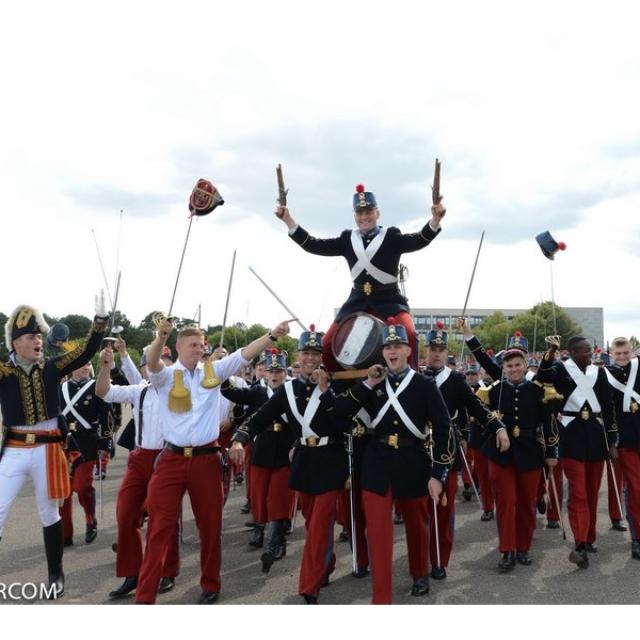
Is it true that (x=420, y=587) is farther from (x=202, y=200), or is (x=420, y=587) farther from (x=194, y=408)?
(x=202, y=200)

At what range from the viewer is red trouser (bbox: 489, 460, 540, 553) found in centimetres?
663

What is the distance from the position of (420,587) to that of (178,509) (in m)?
2.11

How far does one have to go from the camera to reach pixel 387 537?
5.20 m

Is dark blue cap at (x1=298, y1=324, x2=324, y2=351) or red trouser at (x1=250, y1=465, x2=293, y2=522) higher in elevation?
dark blue cap at (x1=298, y1=324, x2=324, y2=351)

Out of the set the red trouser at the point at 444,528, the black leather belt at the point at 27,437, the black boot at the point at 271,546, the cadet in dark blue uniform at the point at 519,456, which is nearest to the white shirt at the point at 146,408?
the black leather belt at the point at 27,437

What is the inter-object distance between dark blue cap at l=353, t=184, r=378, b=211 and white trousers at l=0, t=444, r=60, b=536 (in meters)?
3.48

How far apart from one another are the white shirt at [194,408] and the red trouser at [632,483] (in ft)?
13.8

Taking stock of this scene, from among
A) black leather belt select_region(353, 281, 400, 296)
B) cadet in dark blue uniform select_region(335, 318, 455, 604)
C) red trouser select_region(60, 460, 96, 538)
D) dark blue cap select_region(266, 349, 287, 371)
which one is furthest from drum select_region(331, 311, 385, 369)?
red trouser select_region(60, 460, 96, 538)

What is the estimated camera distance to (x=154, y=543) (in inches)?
205

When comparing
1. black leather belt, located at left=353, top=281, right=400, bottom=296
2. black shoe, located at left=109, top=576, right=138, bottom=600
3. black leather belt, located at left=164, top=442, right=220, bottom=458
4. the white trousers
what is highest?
black leather belt, located at left=353, top=281, right=400, bottom=296

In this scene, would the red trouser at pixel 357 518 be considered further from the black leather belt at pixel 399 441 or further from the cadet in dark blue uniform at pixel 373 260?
the cadet in dark blue uniform at pixel 373 260

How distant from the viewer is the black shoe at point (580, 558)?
6586 millimetres

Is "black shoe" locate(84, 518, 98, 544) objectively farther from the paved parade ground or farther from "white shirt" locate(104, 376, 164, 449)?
"white shirt" locate(104, 376, 164, 449)

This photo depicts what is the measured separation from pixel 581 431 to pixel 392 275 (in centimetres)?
257
